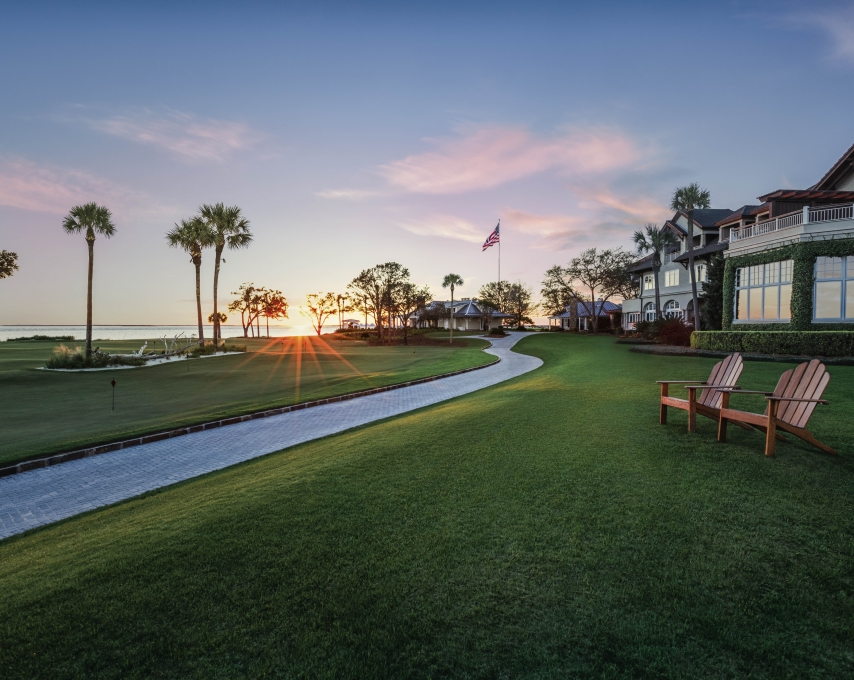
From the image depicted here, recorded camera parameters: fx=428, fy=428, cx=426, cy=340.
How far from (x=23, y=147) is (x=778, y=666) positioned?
25800mm

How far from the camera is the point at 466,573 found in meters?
3.59

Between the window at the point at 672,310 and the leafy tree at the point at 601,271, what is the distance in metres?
16.7

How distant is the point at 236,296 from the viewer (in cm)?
8562

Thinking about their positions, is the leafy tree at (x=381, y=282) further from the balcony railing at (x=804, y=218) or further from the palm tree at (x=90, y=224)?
the balcony railing at (x=804, y=218)

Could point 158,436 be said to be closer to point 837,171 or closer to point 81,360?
point 81,360

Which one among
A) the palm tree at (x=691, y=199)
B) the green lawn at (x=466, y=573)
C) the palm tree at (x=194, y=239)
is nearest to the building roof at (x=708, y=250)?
the palm tree at (x=691, y=199)

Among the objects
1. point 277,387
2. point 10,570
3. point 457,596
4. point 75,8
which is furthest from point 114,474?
point 75,8

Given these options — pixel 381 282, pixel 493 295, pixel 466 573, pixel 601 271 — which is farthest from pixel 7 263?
pixel 493 295

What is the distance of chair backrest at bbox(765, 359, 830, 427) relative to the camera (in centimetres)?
609

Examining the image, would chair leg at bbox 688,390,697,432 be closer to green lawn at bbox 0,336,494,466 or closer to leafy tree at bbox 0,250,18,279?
green lawn at bbox 0,336,494,466

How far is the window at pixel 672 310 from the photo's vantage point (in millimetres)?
41500

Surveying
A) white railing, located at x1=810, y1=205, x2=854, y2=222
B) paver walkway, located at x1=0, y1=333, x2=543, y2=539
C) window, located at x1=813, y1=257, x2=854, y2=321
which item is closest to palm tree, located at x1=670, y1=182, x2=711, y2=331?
white railing, located at x1=810, y1=205, x2=854, y2=222

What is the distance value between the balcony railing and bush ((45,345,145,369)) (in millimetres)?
38057

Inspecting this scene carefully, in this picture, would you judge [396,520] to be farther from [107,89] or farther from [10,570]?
[107,89]
